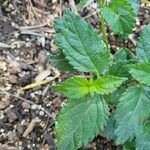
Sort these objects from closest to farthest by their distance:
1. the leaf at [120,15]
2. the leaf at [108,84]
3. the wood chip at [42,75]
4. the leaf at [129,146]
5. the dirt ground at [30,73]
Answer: the leaf at [108,84] → the leaf at [120,15] → the leaf at [129,146] → the dirt ground at [30,73] → the wood chip at [42,75]

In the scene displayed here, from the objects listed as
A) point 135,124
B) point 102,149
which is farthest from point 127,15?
point 102,149

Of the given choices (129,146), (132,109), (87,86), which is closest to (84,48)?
(87,86)

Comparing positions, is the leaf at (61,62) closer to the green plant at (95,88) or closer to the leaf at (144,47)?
the green plant at (95,88)

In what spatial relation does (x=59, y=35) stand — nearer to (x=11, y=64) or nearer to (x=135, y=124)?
(x=135, y=124)

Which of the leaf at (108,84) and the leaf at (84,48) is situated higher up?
the leaf at (84,48)

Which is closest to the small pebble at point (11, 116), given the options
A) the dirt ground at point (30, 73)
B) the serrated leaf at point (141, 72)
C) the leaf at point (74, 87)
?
the dirt ground at point (30, 73)

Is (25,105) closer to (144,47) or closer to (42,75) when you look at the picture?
(42,75)

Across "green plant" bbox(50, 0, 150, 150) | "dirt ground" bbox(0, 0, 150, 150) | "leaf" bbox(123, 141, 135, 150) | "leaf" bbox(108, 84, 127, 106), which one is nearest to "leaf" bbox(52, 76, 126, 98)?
"green plant" bbox(50, 0, 150, 150)
